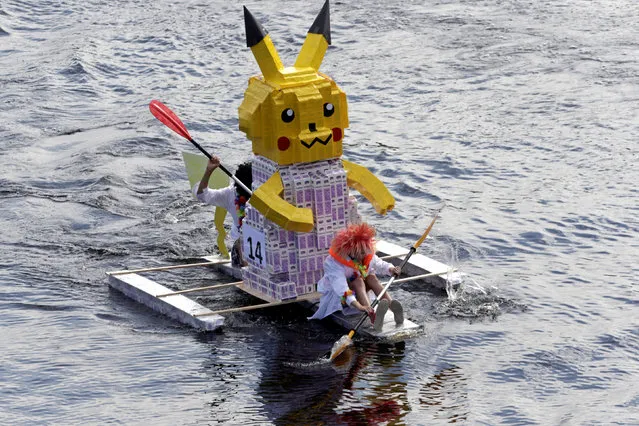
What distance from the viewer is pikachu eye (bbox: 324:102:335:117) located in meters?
14.9

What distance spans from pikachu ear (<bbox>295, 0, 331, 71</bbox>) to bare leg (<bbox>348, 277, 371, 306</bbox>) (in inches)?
106

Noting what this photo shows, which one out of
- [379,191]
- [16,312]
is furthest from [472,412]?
[16,312]

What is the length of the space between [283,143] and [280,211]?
0.86 m

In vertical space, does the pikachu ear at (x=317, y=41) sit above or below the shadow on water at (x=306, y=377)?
above

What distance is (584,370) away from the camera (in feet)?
45.8

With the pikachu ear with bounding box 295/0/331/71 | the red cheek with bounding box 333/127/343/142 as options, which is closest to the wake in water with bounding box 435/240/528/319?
the red cheek with bounding box 333/127/343/142

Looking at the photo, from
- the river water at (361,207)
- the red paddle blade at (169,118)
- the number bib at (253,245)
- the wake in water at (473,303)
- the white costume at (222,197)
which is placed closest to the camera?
the river water at (361,207)

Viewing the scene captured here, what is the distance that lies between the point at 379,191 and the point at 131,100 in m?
12.6

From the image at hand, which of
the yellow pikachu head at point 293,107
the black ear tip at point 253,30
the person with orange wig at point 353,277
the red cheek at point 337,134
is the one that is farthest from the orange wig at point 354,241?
the black ear tip at point 253,30

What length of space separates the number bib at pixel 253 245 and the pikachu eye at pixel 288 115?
1.53m

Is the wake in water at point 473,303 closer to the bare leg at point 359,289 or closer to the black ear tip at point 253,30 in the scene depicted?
the bare leg at point 359,289

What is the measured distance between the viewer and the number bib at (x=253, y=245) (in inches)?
607

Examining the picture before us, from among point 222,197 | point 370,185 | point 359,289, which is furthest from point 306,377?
point 222,197

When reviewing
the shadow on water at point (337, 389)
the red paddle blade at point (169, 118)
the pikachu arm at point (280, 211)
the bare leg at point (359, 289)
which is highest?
the red paddle blade at point (169, 118)
